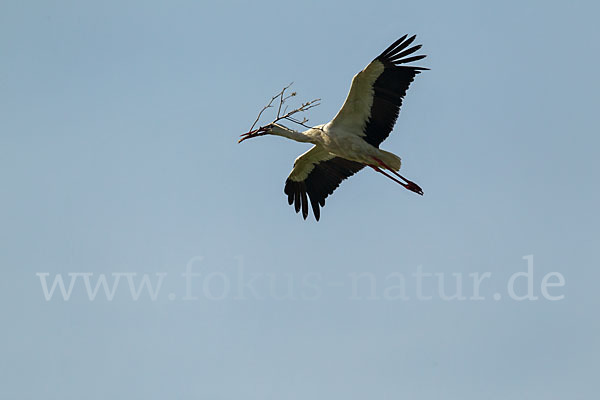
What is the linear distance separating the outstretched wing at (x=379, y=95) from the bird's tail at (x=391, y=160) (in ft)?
1.39

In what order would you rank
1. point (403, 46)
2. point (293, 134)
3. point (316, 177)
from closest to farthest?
point (403, 46)
point (293, 134)
point (316, 177)

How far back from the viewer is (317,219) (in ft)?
70.7

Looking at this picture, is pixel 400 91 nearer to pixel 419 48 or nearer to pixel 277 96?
pixel 419 48

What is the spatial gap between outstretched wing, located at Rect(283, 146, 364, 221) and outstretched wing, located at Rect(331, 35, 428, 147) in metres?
1.43

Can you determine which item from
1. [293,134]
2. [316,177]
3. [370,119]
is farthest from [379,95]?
[316,177]

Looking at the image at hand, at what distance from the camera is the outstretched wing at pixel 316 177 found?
21312 mm

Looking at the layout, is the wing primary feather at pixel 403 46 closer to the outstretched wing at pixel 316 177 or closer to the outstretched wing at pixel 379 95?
the outstretched wing at pixel 379 95

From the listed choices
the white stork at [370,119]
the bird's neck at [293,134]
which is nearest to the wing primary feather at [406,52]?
the white stork at [370,119]

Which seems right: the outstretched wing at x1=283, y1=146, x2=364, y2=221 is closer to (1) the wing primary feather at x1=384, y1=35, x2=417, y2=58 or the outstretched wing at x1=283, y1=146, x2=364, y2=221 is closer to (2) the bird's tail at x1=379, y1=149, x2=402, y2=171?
(2) the bird's tail at x1=379, y1=149, x2=402, y2=171

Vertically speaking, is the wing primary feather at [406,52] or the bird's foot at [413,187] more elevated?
the wing primary feather at [406,52]

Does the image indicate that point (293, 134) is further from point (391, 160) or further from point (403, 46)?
point (403, 46)

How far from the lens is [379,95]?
63.8 ft

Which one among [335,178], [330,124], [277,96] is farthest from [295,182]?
Result: [277,96]

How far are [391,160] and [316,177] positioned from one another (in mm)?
2340
